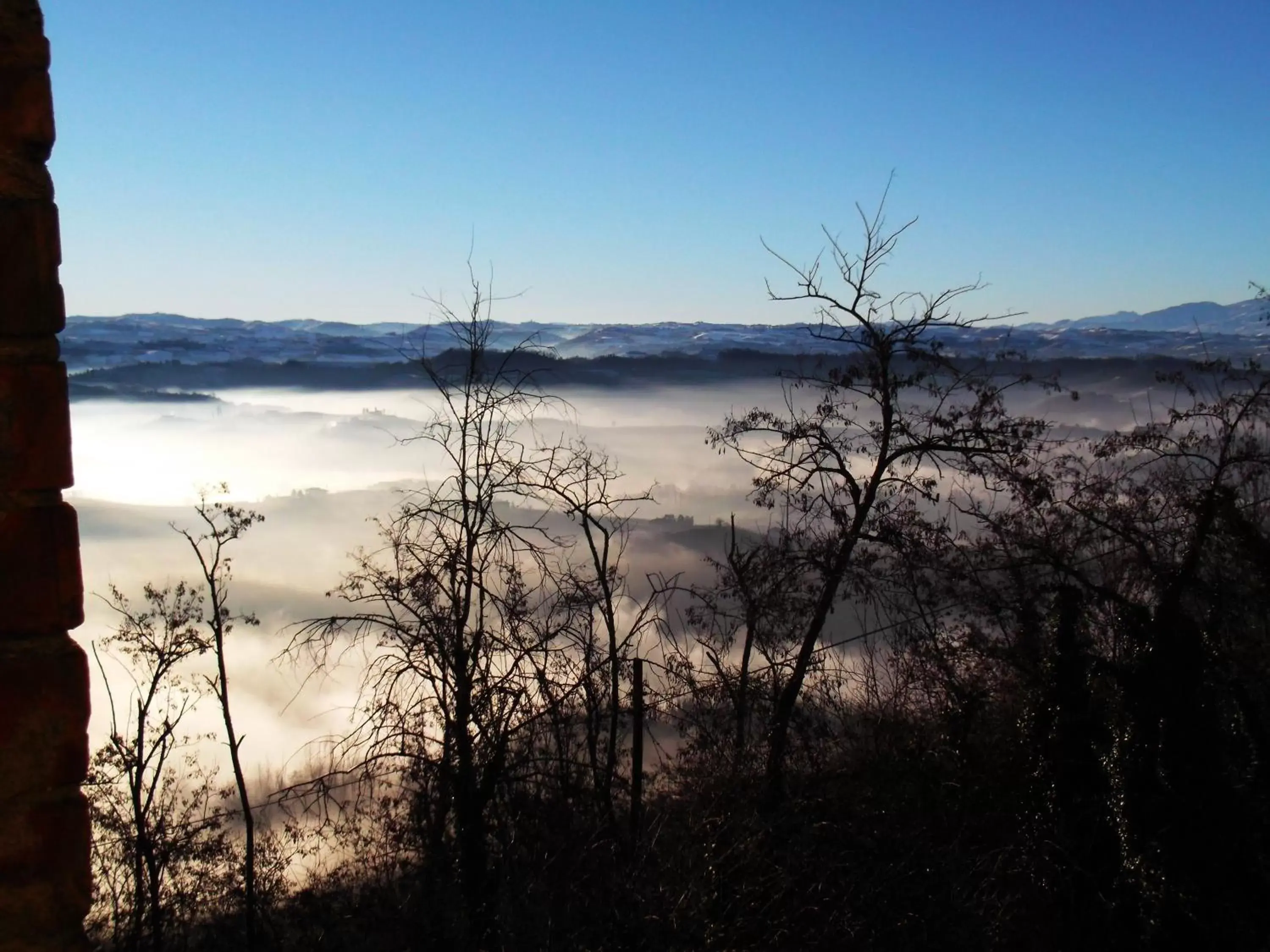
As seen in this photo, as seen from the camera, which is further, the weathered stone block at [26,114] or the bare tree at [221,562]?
the bare tree at [221,562]

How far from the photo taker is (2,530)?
52.6 inches

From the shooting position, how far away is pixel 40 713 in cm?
136

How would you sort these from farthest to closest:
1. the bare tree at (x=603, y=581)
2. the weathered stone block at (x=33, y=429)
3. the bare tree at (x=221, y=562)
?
the bare tree at (x=221, y=562) → the bare tree at (x=603, y=581) → the weathered stone block at (x=33, y=429)

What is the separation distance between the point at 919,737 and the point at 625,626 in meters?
6.42

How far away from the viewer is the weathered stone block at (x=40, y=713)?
4.42 ft

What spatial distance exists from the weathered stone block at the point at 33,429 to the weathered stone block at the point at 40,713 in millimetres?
215

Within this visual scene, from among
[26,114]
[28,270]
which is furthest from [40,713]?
[26,114]

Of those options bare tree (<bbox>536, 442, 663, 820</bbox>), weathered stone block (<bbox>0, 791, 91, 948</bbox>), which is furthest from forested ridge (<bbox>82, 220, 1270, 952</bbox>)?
weathered stone block (<bbox>0, 791, 91, 948</bbox>)

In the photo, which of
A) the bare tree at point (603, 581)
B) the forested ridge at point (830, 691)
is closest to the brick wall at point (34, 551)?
the forested ridge at point (830, 691)

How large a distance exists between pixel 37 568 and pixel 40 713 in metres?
0.20

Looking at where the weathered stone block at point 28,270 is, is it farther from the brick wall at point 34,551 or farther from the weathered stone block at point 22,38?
the weathered stone block at point 22,38

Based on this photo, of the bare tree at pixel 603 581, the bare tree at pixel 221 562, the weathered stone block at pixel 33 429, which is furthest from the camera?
the bare tree at pixel 221 562

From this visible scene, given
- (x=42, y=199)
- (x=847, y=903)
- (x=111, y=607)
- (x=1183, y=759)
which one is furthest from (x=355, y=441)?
(x=42, y=199)

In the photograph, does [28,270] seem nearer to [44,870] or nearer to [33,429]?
[33,429]
